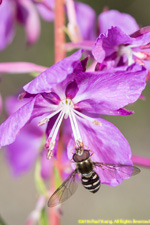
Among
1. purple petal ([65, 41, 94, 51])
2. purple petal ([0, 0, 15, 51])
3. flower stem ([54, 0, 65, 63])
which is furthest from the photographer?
purple petal ([0, 0, 15, 51])

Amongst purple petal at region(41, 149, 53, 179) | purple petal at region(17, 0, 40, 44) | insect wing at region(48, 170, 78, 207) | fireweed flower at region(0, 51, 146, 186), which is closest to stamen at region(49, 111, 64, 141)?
fireweed flower at region(0, 51, 146, 186)

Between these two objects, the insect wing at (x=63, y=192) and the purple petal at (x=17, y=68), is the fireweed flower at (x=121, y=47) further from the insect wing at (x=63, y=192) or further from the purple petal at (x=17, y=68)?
the insect wing at (x=63, y=192)

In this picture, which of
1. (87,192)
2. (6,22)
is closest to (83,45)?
(6,22)

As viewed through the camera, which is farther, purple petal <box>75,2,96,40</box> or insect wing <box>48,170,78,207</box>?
purple petal <box>75,2,96,40</box>

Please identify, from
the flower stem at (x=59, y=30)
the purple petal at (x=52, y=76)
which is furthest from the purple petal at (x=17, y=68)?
the purple petal at (x=52, y=76)

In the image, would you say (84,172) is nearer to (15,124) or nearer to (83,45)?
(15,124)

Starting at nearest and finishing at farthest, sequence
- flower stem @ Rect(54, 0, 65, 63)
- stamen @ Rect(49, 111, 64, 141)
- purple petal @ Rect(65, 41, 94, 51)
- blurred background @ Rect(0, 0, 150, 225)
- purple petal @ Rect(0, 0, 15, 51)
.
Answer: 1. stamen @ Rect(49, 111, 64, 141)
2. purple petal @ Rect(65, 41, 94, 51)
3. flower stem @ Rect(54, 0, 65, 63)
4. purple petal @ Rect(0, 0, 15, 51)
5. blurred background @ Rect(0, 0, 150, 225)

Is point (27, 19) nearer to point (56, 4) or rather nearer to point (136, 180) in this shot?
point (56, 4)

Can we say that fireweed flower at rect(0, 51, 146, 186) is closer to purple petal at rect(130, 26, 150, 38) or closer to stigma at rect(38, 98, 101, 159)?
stigma at rect(38, 98, 101, 159)
